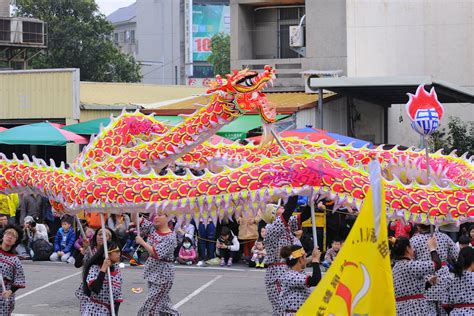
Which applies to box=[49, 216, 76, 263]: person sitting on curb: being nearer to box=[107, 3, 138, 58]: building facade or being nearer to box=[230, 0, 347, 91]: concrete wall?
box=[230, 0, 347, 91]: concrete wall

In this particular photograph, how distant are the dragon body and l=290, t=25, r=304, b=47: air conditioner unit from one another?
1479 cm

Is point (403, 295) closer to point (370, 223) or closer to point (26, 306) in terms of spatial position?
point (370, 223)

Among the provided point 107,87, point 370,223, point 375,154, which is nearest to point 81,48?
point 107,87

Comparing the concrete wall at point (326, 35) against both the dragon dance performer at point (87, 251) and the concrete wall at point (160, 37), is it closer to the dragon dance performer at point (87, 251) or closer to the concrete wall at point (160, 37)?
the dragon dance performer at point (87, 251)

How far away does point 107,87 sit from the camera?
102ft

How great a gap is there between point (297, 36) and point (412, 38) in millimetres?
2944

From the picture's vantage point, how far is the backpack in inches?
741

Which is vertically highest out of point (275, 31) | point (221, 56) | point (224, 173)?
point (221, 56)

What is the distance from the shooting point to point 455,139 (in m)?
25.3

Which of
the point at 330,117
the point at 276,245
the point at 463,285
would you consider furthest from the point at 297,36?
the point at 463,285

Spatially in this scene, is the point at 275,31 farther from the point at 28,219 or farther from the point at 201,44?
the point at 201,44

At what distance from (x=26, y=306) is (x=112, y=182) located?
477cm

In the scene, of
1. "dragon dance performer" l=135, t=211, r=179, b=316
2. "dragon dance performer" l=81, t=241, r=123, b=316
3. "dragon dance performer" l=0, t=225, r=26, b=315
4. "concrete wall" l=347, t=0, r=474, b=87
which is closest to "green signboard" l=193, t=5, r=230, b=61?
"concrete wall" l=347, t=0, r=474, b=87

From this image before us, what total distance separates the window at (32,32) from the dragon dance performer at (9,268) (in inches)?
1074
